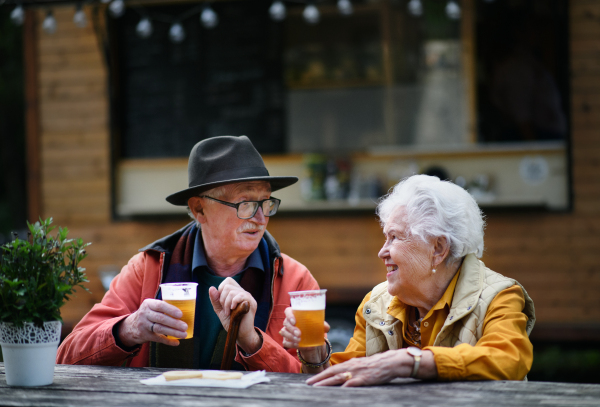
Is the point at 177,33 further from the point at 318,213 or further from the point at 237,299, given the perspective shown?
the point at 237,299

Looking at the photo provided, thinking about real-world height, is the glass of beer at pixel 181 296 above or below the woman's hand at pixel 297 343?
above

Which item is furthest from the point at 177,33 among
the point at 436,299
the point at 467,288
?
A: the point at 467,288

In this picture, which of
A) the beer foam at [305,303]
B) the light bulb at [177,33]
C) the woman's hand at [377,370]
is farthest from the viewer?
the light bulb at [177,33]

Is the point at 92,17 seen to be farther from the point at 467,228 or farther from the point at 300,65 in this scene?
the point at 467,228

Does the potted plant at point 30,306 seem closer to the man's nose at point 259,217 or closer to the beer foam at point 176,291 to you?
the beer foam at point 176,291

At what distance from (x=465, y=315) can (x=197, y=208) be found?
1326 millimetres

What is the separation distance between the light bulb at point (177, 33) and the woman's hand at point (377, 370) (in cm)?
474

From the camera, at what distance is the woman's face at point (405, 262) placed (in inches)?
96.3

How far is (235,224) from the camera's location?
2863 millimetres

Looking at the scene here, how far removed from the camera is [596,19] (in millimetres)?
5957

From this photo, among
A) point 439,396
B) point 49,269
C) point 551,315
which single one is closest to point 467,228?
point 439,396

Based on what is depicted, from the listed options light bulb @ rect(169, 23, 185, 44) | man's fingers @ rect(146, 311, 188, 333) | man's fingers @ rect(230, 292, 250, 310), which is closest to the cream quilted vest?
man's fingers @ rect(230, 292, 250, 310)

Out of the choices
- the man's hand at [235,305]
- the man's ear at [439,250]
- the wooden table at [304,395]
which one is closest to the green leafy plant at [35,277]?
the wooden table at [304,395]

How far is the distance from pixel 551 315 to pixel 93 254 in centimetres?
450
